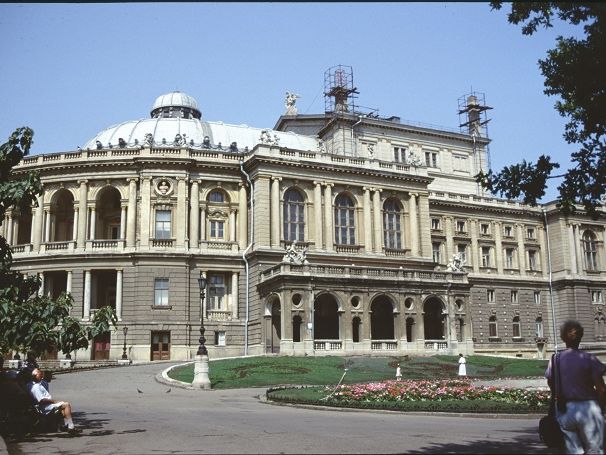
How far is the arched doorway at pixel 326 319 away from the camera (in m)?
60.3

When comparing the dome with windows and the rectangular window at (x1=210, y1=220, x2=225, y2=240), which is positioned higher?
the dome with windows

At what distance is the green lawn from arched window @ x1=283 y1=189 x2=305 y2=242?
15417mm

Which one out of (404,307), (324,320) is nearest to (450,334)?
(404,307)

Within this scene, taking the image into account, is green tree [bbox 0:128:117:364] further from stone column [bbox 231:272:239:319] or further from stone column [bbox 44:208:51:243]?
stone column [bbox 44:208:51:243]

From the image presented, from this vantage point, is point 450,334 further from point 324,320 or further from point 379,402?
point 379,402

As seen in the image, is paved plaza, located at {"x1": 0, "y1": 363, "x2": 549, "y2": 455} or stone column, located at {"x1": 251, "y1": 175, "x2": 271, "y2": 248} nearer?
paved plaza, located at {"x1": 0, "y1": 363, "x2": 549, "y2": 455}

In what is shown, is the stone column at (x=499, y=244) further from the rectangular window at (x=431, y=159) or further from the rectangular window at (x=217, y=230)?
the rectangular window at (x=217, y=230)

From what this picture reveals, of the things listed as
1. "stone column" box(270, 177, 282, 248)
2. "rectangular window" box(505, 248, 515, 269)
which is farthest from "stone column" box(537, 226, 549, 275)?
"stone column" box(270, 177, 282, 248)

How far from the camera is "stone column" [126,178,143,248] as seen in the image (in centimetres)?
6206

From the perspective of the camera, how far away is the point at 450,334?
198 feet

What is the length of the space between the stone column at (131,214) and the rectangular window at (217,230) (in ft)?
23.0

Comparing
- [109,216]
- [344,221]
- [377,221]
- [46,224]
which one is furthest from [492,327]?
[46,224]

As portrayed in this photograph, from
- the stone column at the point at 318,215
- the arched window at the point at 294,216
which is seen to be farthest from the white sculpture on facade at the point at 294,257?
the stone column at the point at 318,215

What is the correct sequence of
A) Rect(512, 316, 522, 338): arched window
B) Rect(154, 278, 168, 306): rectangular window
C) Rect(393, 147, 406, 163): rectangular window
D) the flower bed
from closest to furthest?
the flower bed → Rect(154, 278, 168, 306): rectangular window → Rect(512, 316, 522, 338): arched window → Rect(393, 147, 406, 163): rectangular window
